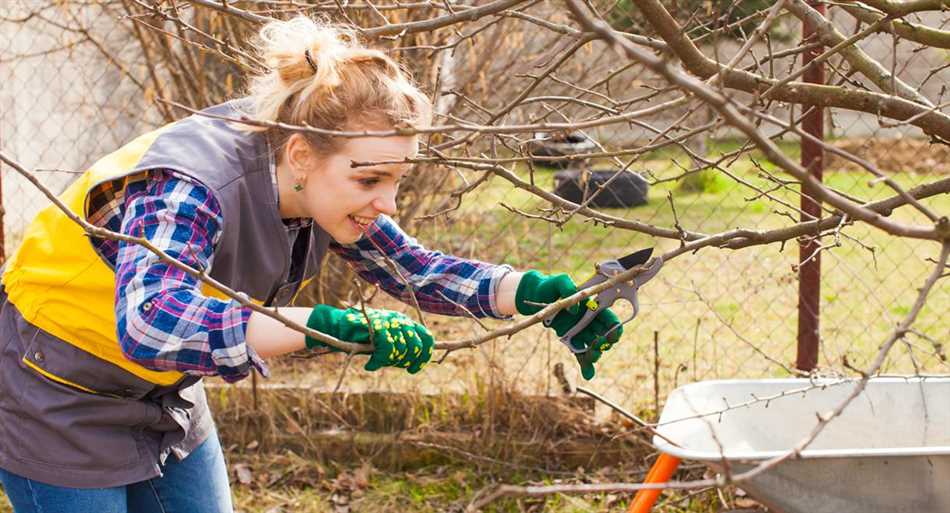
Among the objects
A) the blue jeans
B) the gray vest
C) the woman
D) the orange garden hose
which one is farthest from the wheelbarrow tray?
the gray vest

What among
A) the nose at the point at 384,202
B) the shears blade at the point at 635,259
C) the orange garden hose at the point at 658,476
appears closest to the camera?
the nose at the point at 384,202

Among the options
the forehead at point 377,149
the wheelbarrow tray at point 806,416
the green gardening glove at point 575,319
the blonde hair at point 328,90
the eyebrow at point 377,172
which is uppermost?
the blonde hair at point 328,90

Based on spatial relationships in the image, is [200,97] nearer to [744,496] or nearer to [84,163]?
[744,496]

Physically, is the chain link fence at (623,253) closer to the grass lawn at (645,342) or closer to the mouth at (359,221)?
the grass lawn at (645,342)

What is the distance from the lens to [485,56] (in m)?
4.32

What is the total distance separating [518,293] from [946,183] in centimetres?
81

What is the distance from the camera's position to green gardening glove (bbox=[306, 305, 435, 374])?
1602mm

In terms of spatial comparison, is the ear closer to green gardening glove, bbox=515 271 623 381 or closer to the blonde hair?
the blonde hair

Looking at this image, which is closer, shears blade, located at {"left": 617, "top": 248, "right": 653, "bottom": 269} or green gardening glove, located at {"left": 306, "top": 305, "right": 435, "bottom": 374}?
green gardening glove, located at {"left": 306, "top": 305, "right": 435, "bottom": 374}

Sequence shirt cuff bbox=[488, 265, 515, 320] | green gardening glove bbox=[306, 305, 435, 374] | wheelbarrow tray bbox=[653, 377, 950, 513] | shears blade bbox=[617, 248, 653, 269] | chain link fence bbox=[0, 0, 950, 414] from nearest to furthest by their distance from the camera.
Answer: green gardening glove bbox=[306, 305, 435, 374] → shears blade bbox=[617, 248, 653, 269] → shirt cuff bbox=[488, 265, 515, 320] → wheelbarrow tray bbox=[653, 377, 950, 513] → chain link fence bbox=[0, 0, 950, 414]

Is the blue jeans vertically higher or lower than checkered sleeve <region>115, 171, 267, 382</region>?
lower

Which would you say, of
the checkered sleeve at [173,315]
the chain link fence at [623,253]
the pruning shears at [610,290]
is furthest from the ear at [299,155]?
the chain link fence at [623,253]

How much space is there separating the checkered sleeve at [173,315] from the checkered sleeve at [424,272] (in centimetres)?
61

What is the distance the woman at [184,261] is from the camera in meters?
Answer: 1.81
